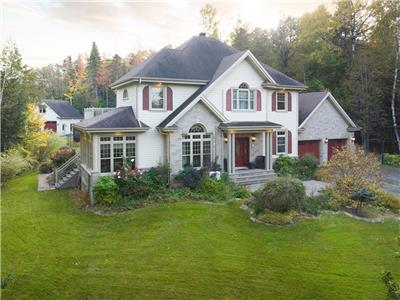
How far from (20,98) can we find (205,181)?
727 inches

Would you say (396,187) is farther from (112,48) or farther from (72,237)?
(112,48)

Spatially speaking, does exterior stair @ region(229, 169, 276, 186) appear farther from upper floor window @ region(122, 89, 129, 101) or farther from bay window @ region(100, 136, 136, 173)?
upper floor window @ region(122, 89, 129, 101)

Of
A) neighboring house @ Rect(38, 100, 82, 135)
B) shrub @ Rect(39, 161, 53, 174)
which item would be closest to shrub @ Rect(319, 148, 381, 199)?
shrub @ Rect(39, 161, 53, 174)

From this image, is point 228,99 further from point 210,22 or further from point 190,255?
point 210,22

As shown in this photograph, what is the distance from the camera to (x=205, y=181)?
1705 centimetres

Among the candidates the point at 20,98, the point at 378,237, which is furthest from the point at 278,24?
the point at 378,237

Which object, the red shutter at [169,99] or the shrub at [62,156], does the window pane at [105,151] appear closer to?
the red shutter at [169,99]

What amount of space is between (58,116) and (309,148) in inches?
1632

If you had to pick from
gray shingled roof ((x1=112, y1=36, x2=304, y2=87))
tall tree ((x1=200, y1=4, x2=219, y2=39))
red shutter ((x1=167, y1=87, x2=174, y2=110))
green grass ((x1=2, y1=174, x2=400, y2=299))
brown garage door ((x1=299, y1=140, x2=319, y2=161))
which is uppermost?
tall tree ((x1=200, y1=4, x2=219, y2=39))

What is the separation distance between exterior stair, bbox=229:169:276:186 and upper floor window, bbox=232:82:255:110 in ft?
12.8

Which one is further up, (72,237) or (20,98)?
(20,98)

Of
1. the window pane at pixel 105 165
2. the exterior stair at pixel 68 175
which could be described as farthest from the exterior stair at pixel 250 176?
Result: the exterior stair at pixel 68 175

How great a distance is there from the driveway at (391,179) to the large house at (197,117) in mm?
6006

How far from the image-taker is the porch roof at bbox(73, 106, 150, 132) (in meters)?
16.3
